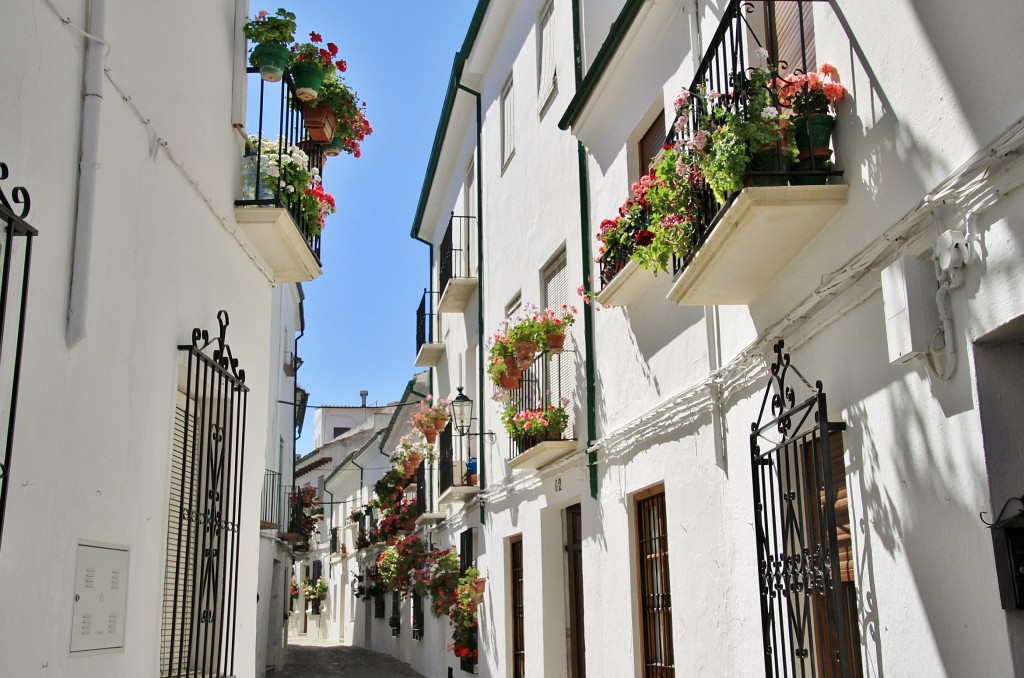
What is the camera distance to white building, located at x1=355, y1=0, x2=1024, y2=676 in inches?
165

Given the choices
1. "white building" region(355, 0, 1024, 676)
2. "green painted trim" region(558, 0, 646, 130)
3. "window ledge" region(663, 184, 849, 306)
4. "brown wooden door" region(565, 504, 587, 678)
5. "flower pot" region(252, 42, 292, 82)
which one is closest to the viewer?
"white building" region(355, 0, 1024, 676)

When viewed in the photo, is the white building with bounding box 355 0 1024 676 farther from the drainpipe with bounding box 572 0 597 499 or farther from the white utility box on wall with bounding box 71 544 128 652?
the white utility box on wall with bounding box 71 544 128 652

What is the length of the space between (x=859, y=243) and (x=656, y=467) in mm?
3437

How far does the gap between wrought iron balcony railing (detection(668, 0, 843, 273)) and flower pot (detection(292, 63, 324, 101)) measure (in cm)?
266

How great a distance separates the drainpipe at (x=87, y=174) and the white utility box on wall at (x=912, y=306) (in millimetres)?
3460

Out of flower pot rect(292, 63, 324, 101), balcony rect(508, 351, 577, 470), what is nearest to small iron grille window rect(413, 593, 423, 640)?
balcony rect(508, 351, 577, 470)

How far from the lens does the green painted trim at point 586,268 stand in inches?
388

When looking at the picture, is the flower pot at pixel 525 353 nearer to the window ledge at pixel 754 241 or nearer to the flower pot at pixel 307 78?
the flower pot at pixel 307 78

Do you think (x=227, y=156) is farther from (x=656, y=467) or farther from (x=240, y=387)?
(x=656, y=467)

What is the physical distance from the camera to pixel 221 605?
6574mm

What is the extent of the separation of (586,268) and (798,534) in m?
5.08

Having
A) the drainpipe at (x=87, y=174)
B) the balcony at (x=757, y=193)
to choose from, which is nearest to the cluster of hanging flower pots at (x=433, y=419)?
the balcony at (x=757, y=193)

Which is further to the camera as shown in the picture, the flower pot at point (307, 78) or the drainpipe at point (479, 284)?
the drainpipe at point (479, 284)

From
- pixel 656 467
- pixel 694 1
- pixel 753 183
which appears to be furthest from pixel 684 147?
pixel 656 467
